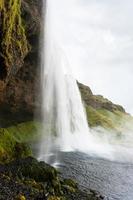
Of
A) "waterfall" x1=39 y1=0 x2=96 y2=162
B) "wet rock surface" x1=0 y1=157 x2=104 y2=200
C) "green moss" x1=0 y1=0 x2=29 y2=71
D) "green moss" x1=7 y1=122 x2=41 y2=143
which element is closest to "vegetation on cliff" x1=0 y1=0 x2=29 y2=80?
"green moss" x1=0 y1=0 x2=29 y2=71

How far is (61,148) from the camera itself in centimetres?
12838

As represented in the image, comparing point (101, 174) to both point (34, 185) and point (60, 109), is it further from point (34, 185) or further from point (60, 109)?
point (60, 109)

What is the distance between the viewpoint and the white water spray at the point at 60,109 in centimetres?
13350

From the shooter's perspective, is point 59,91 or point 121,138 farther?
point 121,138

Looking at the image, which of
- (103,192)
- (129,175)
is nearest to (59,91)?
(129,175)

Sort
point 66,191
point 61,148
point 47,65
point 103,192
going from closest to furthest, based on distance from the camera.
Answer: point 66,191 < point 103,192 < point 61,148 < point 47,65

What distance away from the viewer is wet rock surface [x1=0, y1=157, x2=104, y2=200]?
5538cm

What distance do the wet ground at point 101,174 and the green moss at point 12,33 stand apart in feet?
94.8

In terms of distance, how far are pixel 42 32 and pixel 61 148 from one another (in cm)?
3491

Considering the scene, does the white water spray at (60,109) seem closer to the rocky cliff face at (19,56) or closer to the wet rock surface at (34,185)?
the rocky cliff face at (19,56)

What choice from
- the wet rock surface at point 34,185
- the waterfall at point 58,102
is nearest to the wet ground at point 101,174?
the wet rock surface at point 34,185

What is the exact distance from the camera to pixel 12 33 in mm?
111250

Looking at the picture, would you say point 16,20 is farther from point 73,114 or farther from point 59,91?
point 73,114

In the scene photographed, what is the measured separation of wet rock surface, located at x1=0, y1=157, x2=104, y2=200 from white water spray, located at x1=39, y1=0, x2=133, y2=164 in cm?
5075
